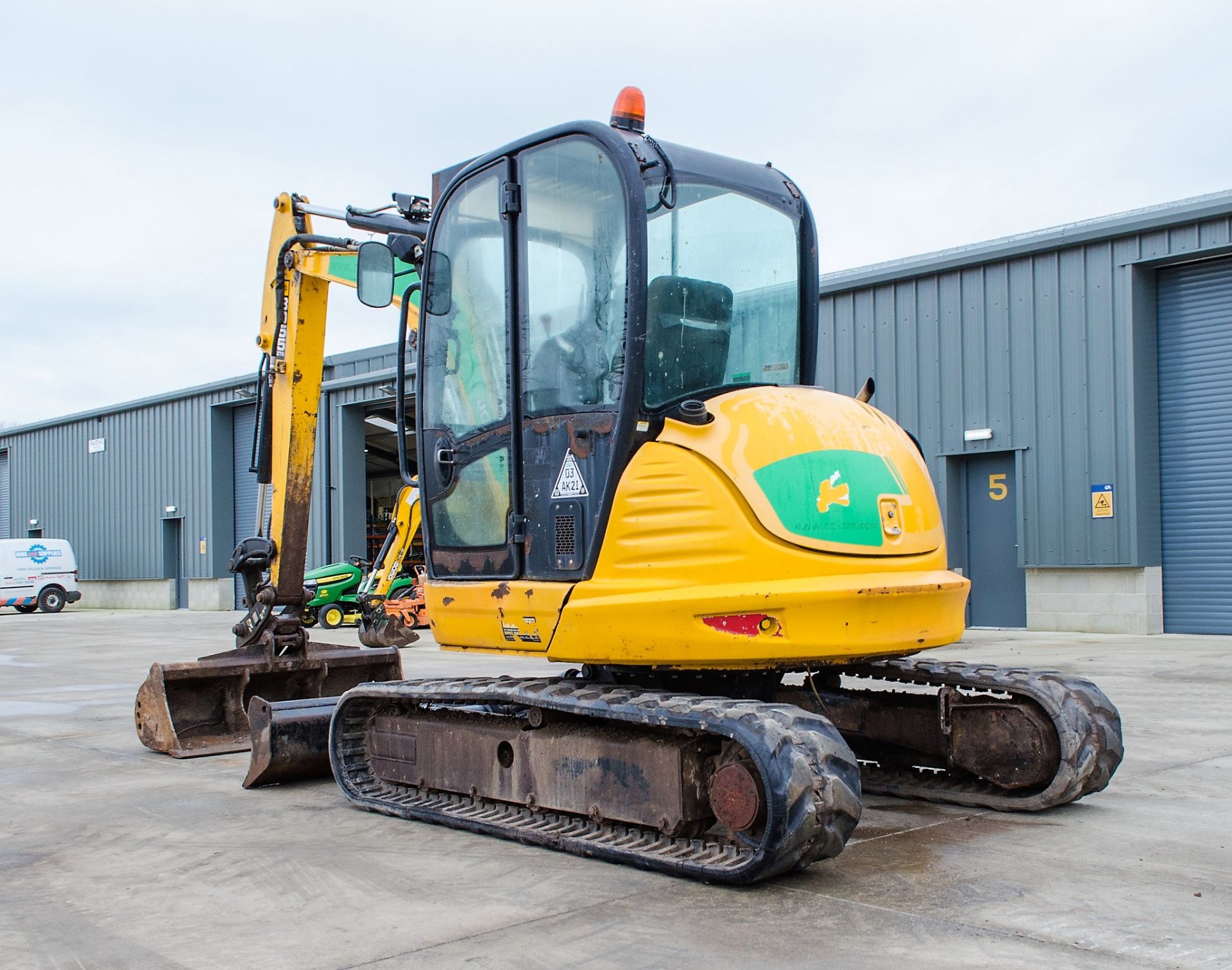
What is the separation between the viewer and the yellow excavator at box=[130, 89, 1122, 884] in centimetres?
477

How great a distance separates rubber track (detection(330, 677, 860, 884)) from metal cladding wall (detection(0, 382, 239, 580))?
30.4m

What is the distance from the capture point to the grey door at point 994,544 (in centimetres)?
1880

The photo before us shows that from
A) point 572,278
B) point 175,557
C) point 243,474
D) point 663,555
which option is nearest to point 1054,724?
point 663,555

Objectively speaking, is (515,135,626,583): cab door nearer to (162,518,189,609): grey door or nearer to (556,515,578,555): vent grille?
(556,515,578,555): vent grille

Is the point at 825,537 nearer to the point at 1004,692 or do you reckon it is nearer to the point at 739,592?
the point at 739,592

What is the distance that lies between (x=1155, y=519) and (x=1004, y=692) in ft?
43.2

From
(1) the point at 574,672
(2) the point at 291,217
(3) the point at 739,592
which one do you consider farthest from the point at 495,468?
(2) the point at 291,217

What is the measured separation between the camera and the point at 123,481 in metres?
38.7

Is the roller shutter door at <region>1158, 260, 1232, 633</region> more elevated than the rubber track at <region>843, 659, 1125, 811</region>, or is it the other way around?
the roller shutter door at <region>1158, 260, 1232, 633</region>

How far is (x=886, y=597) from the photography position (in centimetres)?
491

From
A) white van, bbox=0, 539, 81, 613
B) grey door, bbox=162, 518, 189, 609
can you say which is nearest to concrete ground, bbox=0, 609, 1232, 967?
white van, bbox=0, 539, 81, 613

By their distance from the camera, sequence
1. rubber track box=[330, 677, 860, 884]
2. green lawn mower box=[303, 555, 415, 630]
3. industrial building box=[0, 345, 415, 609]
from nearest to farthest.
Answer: rubber track box=[330, 677, 860, 884]
green lawn mower box=[303, 555, 415, 630]
industrial building box=[0, 345, 415, 609]

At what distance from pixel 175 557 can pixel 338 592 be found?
15.1m

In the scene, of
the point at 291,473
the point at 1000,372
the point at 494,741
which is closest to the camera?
the point at 494,741
